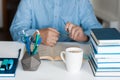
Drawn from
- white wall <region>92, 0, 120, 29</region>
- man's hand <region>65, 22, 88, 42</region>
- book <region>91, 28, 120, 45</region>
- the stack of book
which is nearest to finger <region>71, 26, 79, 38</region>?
man's hand <region>65, 22, 88, 42</region>

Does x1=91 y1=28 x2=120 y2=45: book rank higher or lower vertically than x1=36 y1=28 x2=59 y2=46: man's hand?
higher

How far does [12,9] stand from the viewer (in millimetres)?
4660

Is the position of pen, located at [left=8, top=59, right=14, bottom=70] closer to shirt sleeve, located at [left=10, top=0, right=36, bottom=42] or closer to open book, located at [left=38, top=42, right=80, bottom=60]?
open book, located at [left=38, top=42, right=80, bottom=60]

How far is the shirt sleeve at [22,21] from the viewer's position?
5.24 feet

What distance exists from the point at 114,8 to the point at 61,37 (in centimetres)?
114

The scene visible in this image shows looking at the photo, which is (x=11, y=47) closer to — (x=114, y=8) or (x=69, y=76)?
(x=69, y=76)

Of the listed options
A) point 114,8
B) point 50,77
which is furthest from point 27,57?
point 114,8

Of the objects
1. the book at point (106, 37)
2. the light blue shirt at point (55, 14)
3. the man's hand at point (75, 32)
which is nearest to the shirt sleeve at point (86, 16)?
the light blue shirt at point (55, 14)

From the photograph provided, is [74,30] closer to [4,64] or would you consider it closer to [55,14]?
[55,14]

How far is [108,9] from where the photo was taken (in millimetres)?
2766

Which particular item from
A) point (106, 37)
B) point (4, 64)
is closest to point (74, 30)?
point (106, 37)

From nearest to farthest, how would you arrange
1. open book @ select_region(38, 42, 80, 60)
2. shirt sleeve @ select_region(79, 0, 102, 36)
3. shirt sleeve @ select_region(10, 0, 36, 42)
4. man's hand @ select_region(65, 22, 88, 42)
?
open book @ select_region(38, 42, 80, 60) < man's hand @ select_region(65, 22, 88, 42) < shirt sleeve @ select_region(10, 0, 36, 42) < shirt sleeve @ select_region(79, 0, 102, 36)

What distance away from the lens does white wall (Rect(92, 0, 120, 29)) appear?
8.34 ft

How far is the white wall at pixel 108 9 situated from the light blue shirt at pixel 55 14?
0.84 m
